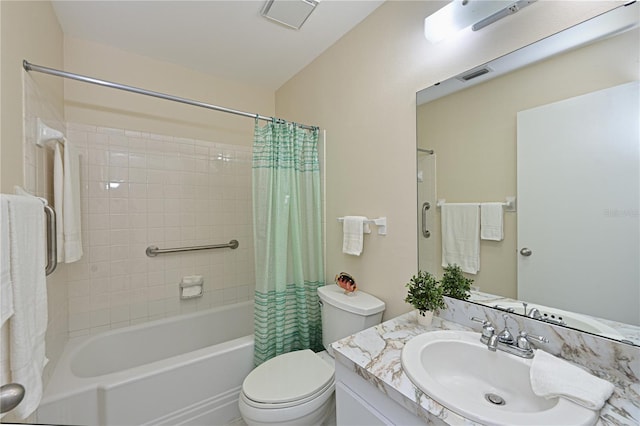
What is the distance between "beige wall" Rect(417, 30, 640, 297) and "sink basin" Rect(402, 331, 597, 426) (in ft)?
0.93

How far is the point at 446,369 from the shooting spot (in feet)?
3.20

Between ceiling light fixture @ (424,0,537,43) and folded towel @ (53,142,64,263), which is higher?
ceiling light fixture @ (424,0,537,43)

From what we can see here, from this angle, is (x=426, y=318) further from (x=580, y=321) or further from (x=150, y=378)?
(x=150, y=378)

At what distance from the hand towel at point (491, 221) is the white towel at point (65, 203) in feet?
6.86

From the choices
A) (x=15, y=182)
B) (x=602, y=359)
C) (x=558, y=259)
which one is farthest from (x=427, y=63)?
(x=15, y=182)

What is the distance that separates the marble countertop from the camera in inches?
25.9

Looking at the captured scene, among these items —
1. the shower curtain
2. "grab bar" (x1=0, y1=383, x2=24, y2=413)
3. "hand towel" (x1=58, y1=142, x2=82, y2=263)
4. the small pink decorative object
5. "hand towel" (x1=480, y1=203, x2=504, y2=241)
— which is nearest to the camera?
"grab bar" (x1=0, y1=383, x2=24, y2=413)

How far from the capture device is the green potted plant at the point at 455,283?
117 centimetres

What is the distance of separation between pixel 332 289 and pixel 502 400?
100 cm

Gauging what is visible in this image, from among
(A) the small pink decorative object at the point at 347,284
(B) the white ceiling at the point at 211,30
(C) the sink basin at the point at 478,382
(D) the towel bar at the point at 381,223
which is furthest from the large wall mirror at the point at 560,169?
(B) the white ceiling at the point at 211,30

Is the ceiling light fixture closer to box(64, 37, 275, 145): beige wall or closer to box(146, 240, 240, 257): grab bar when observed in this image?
box(64, 37, 275, 145): beige wall

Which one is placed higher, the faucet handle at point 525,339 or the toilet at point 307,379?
the faucet handle at point 525,339

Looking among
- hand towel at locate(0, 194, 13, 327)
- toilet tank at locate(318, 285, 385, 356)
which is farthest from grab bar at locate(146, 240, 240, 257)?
hand towel at locate(0, 194, 13, 327)

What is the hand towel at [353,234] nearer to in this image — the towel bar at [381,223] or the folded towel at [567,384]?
the towel bar at [381,223]
